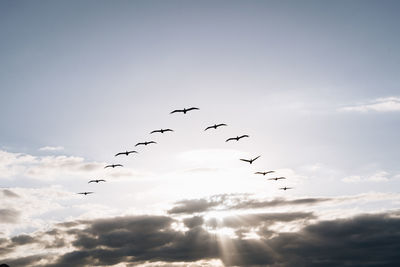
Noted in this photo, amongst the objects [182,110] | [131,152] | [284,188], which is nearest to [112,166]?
[131,152]

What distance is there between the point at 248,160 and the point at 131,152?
42.9 m

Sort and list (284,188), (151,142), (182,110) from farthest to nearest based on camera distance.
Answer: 1. (284,188)
2. (151,142)
3. (182,110)

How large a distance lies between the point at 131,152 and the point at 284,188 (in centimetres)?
7167

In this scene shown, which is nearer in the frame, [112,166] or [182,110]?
[182,110]

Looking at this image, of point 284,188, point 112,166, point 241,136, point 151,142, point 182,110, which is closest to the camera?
point 182,110

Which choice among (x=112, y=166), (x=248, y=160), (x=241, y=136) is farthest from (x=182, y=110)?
(x=112, y=166)

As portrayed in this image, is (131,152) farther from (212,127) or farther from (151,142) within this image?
(212,127)

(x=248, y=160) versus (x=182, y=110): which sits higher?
(x=182, y=110)

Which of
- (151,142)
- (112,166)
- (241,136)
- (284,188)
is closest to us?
(241,136)

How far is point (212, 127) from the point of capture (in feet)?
375

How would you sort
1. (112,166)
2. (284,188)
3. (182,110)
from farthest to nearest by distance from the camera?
1. (284,188)
2. (112,166)
3. (182,110)

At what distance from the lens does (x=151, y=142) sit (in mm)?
129375

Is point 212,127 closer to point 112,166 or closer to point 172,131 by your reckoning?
point 172,131

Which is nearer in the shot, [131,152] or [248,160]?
[248,160]
